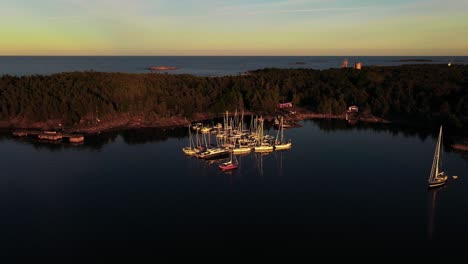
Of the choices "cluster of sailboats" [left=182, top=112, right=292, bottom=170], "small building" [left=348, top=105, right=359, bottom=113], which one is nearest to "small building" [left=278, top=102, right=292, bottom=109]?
"small building" [left=348, top=105, right=359, bottom=113]

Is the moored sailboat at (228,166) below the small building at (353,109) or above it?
below

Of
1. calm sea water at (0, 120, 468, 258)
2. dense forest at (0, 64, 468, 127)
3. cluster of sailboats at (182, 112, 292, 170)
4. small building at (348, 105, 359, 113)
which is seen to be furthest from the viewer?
small building at (348, 105, 359, 113)

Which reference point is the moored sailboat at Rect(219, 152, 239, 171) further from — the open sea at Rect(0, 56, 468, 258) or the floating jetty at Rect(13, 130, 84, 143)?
the floating jetty at Rect(13, 130, 84, 143)

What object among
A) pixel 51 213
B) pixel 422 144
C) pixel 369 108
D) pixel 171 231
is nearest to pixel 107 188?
pixel 51 213

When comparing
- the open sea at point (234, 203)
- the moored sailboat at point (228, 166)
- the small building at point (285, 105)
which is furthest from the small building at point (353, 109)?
the moored sailboat at point (228, 166)

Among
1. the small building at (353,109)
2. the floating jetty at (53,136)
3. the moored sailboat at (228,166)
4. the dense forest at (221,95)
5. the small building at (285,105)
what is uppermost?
the dense forest at (221,95)

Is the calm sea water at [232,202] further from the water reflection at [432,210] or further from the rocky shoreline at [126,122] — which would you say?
the rocky shoreline at [126,122]

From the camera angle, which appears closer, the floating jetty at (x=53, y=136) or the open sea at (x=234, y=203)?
A: the open sea at (x=234, y=203)
